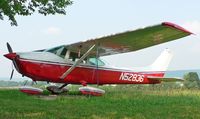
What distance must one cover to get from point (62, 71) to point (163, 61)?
27.3 ft

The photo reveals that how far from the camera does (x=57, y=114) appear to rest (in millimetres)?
9547

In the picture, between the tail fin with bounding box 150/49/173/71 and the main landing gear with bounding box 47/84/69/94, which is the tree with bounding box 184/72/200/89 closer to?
the tail fin with bounding box 150/49/173/71

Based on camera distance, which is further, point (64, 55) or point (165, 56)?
point (165, 56)

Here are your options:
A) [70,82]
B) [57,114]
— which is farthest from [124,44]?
[57,114]

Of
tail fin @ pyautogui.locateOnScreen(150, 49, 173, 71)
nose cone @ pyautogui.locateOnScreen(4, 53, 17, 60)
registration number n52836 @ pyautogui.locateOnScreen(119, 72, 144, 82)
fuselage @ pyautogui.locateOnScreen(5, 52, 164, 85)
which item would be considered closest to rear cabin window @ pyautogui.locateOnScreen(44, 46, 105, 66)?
fuselage @ pyautogui.locateOnScreen(5, 52, 164, 85)

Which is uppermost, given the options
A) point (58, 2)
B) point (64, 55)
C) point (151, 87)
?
point (58, 2)

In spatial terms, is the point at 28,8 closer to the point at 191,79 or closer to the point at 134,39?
the point at 134,39

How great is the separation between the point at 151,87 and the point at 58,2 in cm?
1110

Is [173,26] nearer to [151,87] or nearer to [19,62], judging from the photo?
[19,62]

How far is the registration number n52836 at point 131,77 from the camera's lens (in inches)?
827

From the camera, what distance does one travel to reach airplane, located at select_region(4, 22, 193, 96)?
16.9 metres

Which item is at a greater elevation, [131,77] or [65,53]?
[65,53]

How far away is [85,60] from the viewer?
63.8 feet

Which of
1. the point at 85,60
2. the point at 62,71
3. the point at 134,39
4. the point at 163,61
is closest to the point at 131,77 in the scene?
the point at 85,60
